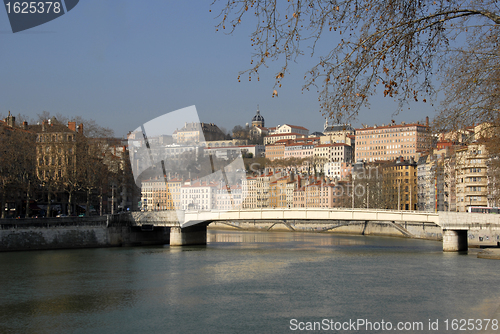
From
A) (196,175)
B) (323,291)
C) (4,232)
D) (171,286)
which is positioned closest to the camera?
(323,291)

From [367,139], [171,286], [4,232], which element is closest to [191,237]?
[4,232]

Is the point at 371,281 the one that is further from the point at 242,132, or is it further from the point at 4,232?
A: the point at 242,132

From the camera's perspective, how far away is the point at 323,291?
21.6 metres

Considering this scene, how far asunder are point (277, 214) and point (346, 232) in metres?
27.6

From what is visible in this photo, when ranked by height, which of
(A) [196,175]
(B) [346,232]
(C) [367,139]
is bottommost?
(B) [346,232]

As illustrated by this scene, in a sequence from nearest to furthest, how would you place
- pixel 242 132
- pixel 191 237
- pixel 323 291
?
pixel 323 291 < pixel 191 237 < pixel 242 132

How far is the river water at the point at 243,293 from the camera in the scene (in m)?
16.7

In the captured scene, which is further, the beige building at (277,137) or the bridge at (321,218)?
the beige building at (277,137)

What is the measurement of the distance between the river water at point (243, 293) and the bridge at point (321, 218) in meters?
3.24
